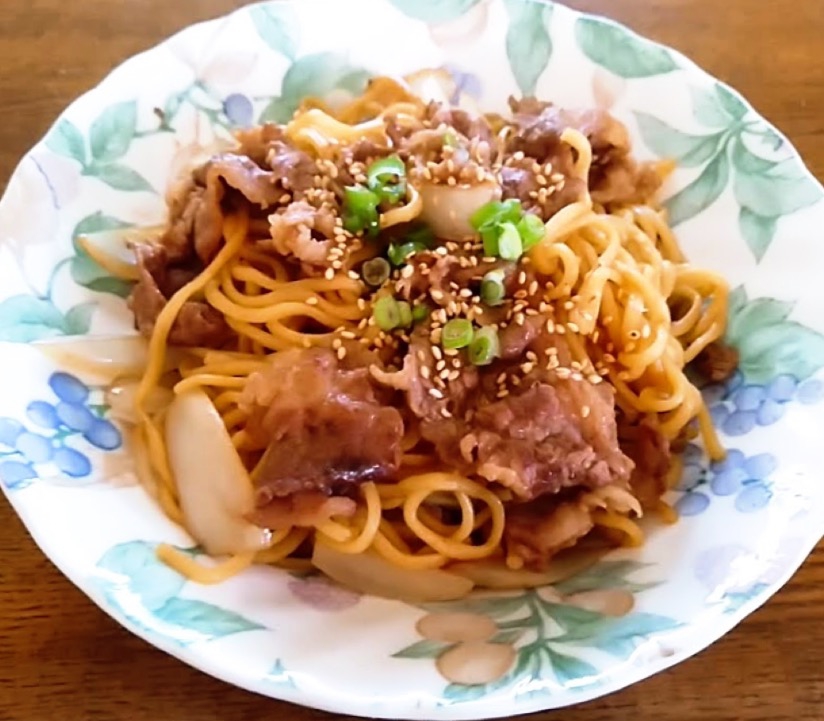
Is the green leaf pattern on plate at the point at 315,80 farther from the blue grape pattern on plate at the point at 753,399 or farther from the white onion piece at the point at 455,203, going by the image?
the blue grape pattern on plate at the point at 753,399

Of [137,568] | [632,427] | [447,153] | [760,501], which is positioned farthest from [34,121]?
[760,501]

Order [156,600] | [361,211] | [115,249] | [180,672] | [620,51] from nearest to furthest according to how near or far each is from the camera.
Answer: [156,600], [180,672], [361,211], [115,249], [620,51]

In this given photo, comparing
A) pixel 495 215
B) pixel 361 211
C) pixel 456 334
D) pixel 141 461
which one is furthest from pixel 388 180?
pixel 141 461

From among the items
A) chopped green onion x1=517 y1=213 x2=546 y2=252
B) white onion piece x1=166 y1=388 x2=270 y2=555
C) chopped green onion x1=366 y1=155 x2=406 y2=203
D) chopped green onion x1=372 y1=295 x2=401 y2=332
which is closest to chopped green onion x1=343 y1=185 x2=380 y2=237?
chopped green onion x1=366 y1=155 x2=406 y2=203

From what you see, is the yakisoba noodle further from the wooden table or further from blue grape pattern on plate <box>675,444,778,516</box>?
the wooden table

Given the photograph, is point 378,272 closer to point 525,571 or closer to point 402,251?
point 402,251
